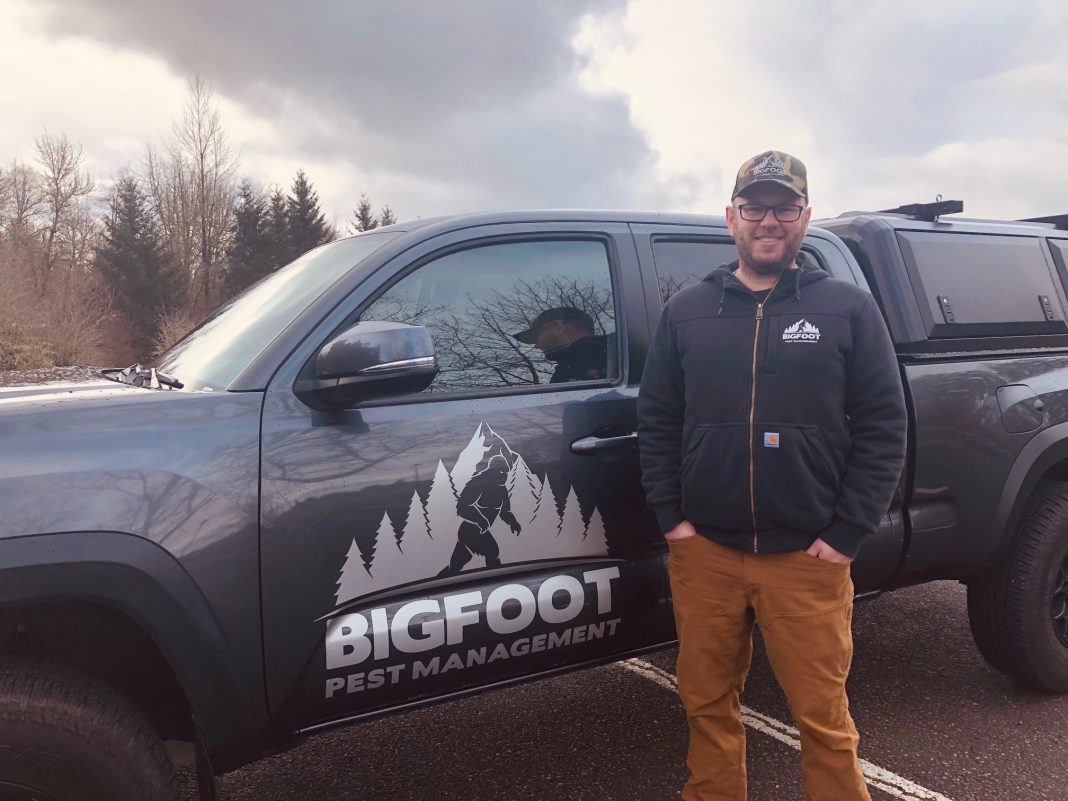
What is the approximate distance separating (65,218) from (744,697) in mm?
38338

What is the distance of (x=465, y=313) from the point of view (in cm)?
234

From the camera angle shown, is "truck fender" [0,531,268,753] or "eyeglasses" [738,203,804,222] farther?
"eyeglasses" [738,203,804,222]

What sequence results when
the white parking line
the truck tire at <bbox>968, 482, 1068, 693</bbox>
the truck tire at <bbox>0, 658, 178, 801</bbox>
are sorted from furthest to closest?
the truck tire at <bbox>968, 482, 1068, 693</bbox>, the white parking line, the truck tire at <bbox>0, 658, 178, 801</bbox>

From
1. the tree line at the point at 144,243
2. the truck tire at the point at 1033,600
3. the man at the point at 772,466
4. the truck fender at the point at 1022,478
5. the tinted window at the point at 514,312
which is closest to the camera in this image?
the man at the point at 772,466

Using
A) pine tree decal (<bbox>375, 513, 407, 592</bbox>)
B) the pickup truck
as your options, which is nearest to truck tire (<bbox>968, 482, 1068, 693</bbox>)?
the pickup truck

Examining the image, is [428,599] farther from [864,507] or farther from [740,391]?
[864,507]

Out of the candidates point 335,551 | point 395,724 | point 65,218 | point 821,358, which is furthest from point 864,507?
point 65,218

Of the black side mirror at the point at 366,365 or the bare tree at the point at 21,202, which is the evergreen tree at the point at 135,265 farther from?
the black side mirror at the point at 366,365

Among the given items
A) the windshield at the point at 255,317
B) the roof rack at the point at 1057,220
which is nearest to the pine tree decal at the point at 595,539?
the windshield at the point at 255,317

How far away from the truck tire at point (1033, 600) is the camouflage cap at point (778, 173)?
6.16 ft

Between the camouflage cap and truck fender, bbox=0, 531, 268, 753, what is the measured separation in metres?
1.78

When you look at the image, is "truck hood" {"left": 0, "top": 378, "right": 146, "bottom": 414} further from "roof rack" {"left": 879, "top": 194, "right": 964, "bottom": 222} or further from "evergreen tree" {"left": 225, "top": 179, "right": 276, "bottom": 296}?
"evergreen tree" {"left": 225, "top": 179, "right": 276, "bottom": 296}

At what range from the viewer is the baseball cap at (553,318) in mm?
2400

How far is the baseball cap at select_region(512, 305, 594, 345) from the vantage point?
240 centimetres
